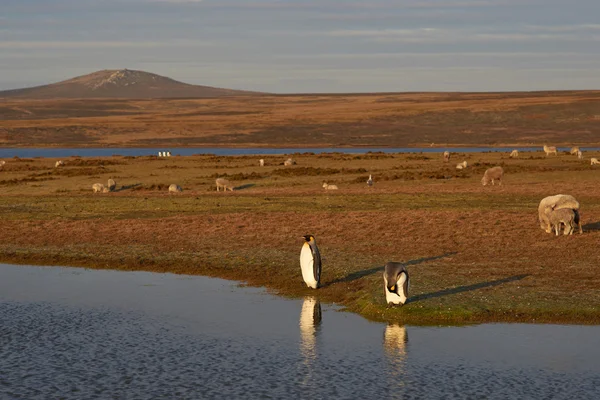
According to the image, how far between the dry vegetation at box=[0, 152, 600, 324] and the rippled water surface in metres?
1.86

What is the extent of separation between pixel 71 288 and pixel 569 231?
1799cm

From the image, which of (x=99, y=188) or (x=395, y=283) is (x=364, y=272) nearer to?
(x=395, y=283)

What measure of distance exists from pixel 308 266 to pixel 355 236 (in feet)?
28.9

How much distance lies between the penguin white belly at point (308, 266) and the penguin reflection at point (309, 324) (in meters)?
0.70

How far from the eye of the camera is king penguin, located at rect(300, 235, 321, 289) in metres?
24.8

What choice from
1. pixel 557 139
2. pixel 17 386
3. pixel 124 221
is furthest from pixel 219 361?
pixel 557 139

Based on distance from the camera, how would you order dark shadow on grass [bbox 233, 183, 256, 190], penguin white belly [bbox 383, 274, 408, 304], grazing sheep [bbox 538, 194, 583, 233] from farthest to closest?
1. dark shadow on grass [bbox 233, 183, 256, 190]
2. grazing sheep [bbox 538, 194, 583, 233]
3. penguin white belly [bbox 383, 274, 408, 304]

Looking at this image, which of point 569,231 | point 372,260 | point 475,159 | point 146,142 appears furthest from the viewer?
point 146,142

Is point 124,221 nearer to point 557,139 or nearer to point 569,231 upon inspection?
point 569,231

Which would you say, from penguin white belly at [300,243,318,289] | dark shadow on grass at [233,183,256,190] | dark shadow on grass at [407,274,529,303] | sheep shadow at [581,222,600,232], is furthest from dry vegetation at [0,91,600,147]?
penguin white belly at [300,243,318,289]

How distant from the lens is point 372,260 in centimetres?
2897

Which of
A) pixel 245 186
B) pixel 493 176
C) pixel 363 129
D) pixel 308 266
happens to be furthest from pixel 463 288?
pixel 363 129

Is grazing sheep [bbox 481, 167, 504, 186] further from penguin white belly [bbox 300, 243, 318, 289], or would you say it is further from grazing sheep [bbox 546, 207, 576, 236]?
penguin white belly [bbox 300, 243, 318, 289]

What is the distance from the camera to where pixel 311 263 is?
2495 cm
